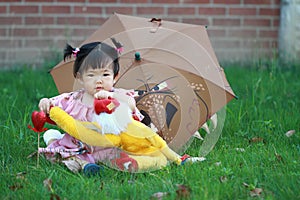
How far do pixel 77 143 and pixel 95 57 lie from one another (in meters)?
0.50

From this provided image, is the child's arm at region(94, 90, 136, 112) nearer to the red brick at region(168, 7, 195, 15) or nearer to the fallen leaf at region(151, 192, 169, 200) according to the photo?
the fallen leaf at region(151, 192, 169, 200)

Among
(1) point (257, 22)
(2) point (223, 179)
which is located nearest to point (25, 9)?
(1) point (257, 22)

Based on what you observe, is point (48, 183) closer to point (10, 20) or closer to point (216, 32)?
point (10, 20)

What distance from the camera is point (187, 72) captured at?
3564 millimetres

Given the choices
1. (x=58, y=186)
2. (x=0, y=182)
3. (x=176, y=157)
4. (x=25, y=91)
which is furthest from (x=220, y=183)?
(x=25, y=91)

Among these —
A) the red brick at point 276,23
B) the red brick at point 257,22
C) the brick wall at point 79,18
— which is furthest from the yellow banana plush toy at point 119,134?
the red brick at point 276,23

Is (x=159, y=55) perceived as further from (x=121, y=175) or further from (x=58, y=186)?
(x=58, y=186)

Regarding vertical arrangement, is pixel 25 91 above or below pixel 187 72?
below

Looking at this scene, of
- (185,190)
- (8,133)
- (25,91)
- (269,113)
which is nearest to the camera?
(185,190)

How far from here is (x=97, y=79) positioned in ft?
11.0

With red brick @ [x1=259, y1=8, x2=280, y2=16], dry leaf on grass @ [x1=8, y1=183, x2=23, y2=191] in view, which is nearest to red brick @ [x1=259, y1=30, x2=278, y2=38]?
red brick @ [x1=259, y1=8, x2=280, y2=16]

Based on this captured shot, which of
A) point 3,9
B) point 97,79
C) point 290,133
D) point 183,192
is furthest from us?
point 3,9

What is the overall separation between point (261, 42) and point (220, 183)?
3.74m

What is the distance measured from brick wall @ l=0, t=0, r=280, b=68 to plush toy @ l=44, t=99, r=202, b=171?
3.03 meters
